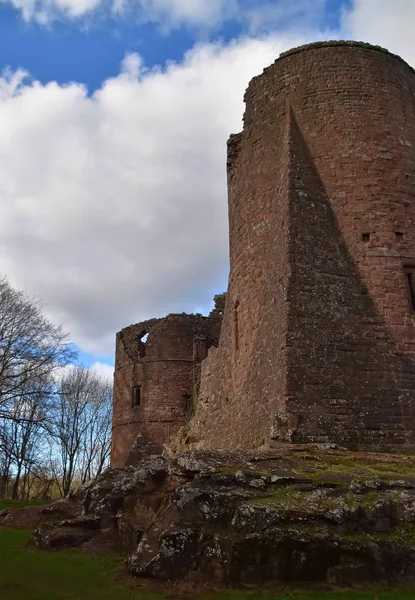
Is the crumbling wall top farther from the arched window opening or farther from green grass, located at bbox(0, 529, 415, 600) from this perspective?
green grass, located at bbox(0, 529, 415, 600)

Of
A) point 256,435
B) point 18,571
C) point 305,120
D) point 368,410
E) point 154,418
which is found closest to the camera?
point 18,571

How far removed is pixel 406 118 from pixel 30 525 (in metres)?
13.1

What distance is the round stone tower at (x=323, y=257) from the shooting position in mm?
10672

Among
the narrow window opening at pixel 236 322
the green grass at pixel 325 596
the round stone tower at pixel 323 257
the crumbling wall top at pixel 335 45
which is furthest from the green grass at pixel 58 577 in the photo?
the crumbling wall top at pixel 335 45

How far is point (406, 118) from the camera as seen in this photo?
14.1 meters

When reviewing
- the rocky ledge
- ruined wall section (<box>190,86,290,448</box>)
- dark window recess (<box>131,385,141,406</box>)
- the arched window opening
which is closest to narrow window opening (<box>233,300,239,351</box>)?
ruined wall section (<box>190,86,290,448</box>)

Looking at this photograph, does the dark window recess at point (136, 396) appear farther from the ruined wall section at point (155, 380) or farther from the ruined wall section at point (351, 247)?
the ruined wall section at point (351, 247)

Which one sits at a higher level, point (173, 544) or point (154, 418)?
point (154, 418)

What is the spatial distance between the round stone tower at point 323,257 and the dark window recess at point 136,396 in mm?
14805

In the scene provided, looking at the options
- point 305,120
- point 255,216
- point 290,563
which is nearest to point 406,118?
point 305,120

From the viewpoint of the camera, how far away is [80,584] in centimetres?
618

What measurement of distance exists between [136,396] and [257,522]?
25012 mm

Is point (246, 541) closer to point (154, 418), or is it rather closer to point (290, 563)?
point (290, 563)

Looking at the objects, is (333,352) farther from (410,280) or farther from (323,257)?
(410,280)
